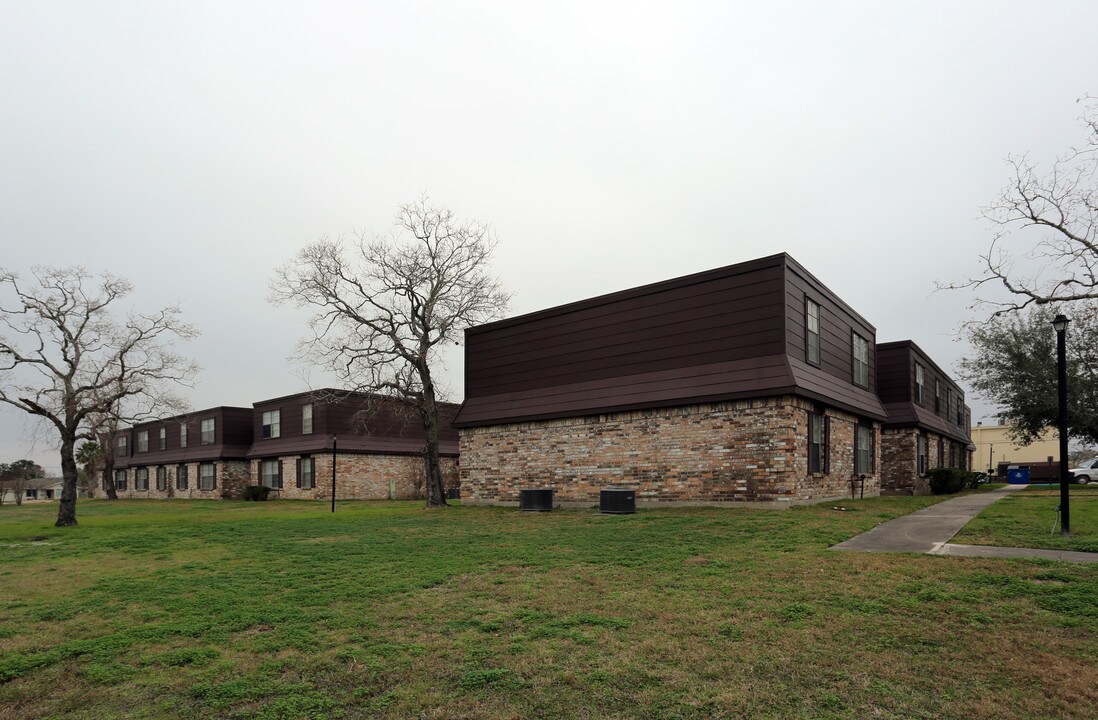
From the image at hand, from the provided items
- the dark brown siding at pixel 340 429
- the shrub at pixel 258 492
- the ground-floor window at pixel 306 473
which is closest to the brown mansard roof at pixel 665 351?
the dark brown siding at pixel 340 429

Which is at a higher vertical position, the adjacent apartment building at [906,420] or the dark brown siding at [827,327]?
the dark brown siding at [827,327]

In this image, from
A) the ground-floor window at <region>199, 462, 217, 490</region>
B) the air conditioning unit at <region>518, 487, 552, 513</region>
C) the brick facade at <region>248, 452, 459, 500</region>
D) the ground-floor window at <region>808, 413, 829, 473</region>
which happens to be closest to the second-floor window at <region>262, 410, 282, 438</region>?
the brick facade at <region>248, 452, 459, 500</region>

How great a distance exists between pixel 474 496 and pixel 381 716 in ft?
64.8

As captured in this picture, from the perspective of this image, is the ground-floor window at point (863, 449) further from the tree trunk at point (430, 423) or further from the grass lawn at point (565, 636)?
the tree trunk at point (430, 423)

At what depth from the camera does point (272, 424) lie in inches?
1823

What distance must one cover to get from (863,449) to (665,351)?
28.5 feet

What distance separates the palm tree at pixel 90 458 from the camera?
2432 inches

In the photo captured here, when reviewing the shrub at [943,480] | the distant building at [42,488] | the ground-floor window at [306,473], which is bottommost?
the distant building at [42,488]

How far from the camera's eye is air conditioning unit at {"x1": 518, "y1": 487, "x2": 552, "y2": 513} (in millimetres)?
20547

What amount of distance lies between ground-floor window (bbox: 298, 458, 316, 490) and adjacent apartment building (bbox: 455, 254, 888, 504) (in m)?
19.3

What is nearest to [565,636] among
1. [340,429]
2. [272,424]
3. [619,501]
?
[619,501]

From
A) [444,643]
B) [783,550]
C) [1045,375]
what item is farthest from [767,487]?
[1045,375]

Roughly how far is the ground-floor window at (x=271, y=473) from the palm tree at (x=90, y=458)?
2192 cm

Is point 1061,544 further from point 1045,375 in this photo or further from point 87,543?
point 1045,375
